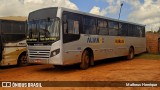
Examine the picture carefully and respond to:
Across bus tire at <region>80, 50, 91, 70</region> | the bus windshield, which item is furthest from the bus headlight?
bus tire at <region>80, 50, 91, 70</region>

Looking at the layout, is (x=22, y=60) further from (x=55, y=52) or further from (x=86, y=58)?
(x=55, y=52)

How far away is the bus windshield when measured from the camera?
1412 centimetres

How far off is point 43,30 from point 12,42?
372 cm

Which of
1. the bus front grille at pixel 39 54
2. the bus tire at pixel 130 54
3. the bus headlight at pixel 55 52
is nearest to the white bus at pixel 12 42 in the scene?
the bus front grille at pixel 39 54

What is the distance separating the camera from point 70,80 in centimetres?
1223

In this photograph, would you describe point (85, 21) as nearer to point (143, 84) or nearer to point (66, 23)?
point (66, 23)

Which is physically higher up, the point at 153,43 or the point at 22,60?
the point at 153,43

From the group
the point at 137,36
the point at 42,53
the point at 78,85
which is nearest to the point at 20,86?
the point at 78,85

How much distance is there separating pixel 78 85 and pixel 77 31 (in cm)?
486

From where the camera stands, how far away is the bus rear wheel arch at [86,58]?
15.9 metres

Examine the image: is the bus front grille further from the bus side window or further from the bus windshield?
the bus side window

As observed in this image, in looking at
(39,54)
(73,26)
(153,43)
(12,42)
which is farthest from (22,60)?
(153,43)

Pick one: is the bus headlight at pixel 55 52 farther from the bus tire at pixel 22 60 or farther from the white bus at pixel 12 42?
the bus tire at pixel 22 60

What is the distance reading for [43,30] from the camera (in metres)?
14.5
